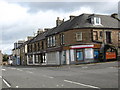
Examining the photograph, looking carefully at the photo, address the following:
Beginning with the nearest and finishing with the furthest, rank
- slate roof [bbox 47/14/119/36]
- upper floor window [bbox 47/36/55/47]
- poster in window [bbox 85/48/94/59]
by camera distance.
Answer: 1. poster in window [bbox 85/48/94/59]
2. slate roof [bbox 47/14/119/36]
3. upper floor window [bbox 47/36/55/47]

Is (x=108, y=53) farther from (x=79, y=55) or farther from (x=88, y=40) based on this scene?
(x=79, y=55)

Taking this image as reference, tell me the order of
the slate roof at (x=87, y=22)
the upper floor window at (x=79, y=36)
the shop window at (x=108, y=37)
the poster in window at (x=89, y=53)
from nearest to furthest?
the poster in window at (x=89, y=53)
the upper floor window at (x=79, y=36)
the slate roof at (x=87, y=22)
the shop window at (x=108, y=37)

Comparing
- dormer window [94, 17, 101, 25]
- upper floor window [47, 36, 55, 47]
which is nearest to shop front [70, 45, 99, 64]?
dormer window [94, 17, 101, 25]

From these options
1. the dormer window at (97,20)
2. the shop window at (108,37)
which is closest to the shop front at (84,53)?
the shop window at (108,37)

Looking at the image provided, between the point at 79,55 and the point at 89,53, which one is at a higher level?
the point at 89,53

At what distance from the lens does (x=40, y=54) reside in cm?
5819

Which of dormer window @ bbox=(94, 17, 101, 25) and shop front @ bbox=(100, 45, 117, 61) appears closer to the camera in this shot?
shop front @ bbox=(100, 45, 117, 61)

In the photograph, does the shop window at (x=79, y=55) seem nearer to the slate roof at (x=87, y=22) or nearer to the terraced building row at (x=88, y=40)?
the terraced building row at (x=88, y=40)

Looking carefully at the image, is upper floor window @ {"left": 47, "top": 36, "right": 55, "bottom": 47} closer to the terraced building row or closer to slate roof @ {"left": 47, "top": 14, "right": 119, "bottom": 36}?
the terraced building row

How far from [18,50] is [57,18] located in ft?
103

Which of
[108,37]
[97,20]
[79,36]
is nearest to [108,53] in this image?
[108,37]

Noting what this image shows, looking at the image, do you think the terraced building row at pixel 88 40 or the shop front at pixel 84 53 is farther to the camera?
the terraced building row at pixel 88 40

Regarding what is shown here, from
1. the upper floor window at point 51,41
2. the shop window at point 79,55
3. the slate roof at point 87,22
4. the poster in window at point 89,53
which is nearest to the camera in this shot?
the poster in window at point 89,53

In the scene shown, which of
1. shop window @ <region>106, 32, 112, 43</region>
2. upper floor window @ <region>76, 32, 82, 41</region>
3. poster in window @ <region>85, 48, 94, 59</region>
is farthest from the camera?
shop window @ <region>106, 32, 112, 43</region>
